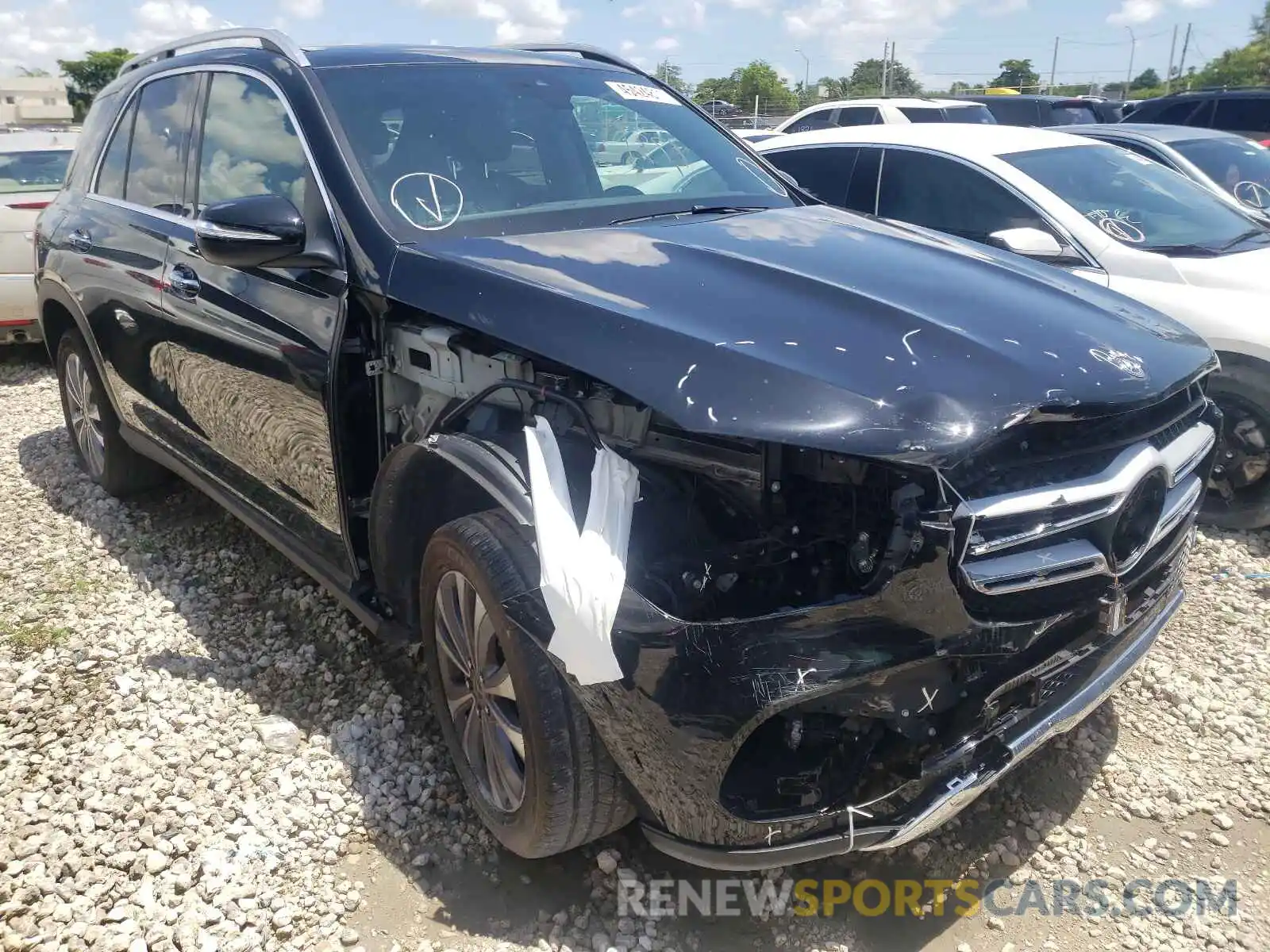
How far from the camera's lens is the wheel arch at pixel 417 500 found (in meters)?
2.35

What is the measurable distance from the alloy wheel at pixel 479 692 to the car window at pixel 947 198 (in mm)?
3466

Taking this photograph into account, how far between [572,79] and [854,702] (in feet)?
8.38

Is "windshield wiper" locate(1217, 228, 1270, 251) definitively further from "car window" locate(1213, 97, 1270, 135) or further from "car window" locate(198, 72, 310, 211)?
"car window" locate(1213, 97, 1270, 135)

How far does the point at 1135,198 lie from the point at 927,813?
4329 mm

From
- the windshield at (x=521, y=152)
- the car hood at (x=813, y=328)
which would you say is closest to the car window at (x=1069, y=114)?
the windshield at (x=521, y=152)

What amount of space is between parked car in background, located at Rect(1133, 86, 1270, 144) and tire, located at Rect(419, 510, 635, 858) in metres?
12.3

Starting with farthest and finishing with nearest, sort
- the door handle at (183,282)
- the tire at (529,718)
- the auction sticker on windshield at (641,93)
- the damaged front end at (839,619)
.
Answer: the auction sticker on windshield at (641,93) → the door handle at (183,282) → the tire at (529,718) → the damaged front end at (839,619)

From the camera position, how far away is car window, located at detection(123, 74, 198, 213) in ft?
12.3

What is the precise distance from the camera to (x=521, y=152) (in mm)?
3145

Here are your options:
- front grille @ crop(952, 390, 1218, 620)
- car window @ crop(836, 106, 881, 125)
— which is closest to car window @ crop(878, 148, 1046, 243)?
front grille @ crop(952, 390, 1218, 620)

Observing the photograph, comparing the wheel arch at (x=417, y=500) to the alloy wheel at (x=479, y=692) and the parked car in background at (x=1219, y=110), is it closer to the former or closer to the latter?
the alloy wheel at (x=479, y=692)

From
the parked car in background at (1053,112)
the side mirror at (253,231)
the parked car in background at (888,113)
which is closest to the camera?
the side mirror at (253,231)

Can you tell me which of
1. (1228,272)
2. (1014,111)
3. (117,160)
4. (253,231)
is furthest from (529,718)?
(1014,111)

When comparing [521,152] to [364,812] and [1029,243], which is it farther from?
[1029,243]
